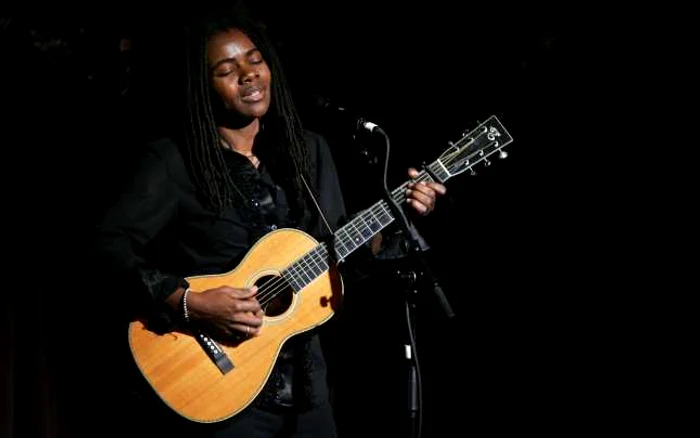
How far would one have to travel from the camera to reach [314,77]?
11.4 ft

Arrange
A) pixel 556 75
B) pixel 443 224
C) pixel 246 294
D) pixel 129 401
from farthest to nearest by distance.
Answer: pixel 443 224, pixel 556 75, pixel 129 401, pixel 246 294

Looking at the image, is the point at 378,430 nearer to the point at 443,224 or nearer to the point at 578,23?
the point at 443,224

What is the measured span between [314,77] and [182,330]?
1769 millimetres

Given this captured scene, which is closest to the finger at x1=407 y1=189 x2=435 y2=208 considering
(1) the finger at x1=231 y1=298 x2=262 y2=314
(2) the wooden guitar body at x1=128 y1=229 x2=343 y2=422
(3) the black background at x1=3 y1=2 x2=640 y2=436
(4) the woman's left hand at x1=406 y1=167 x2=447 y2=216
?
(4) the woman's left hand at x1=406 y1=167 x2=447 y2=216

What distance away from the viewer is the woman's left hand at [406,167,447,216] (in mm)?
2289

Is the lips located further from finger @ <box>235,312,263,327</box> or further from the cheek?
finger @ <box>235,312,263,327</box>

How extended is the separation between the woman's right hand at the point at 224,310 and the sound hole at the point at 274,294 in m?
0.10

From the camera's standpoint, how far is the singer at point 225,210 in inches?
85.0

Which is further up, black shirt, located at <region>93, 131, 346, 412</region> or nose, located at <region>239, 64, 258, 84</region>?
nose, located at <region>239, 64, 258, 84</region>

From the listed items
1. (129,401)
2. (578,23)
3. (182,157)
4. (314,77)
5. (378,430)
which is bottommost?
(378,430)

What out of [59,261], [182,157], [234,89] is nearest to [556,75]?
[234,89]

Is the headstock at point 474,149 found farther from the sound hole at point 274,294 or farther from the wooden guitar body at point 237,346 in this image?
the sound hole at point 274,294

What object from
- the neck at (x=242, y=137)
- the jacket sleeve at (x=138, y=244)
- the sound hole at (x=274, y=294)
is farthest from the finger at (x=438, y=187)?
the jacket sleeve at (x=138, y=244)

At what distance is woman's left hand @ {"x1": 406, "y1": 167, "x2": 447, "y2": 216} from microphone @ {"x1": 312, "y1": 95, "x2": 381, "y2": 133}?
350 millimetres
